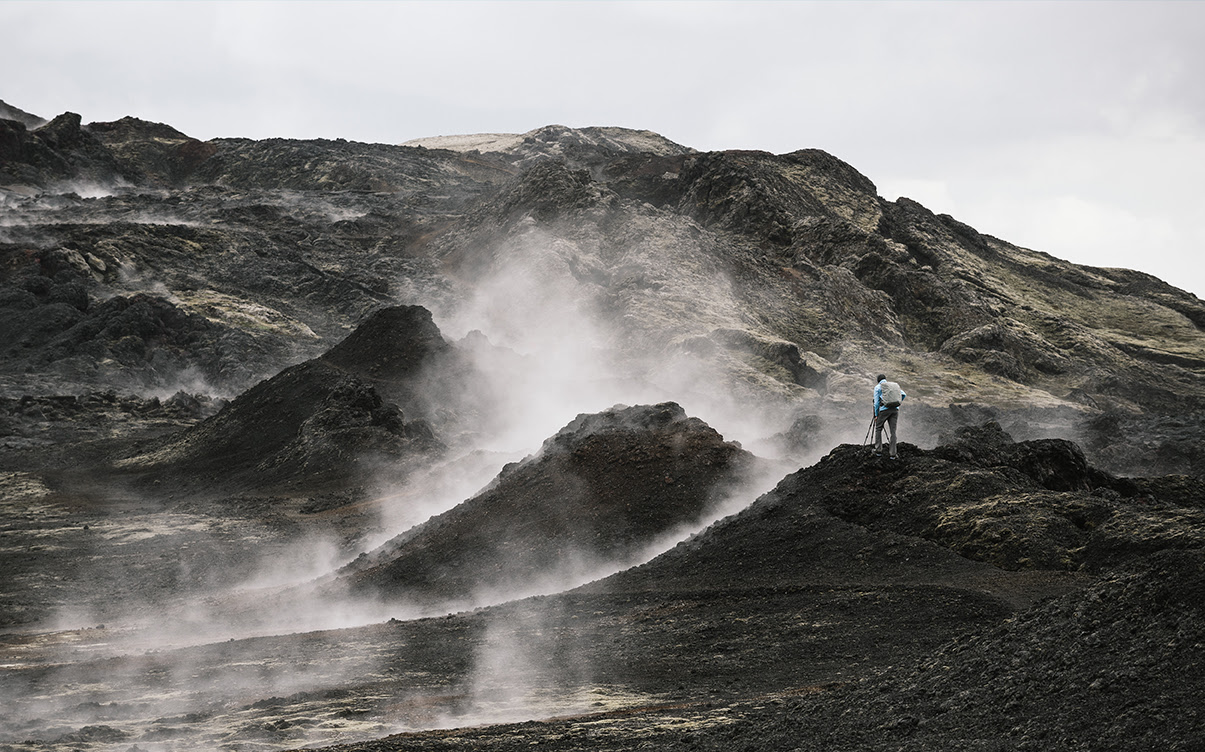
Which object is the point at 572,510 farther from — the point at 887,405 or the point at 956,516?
the point at 956,516

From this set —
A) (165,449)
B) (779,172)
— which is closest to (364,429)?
(165,449)

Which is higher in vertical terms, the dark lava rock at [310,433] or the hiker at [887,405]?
the dark lava rock at [310,433]

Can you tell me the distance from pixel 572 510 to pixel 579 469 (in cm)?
170

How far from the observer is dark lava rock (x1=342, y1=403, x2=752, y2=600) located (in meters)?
20.2

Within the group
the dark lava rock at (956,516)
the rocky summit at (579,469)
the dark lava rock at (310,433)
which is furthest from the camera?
the dark lava rock at (310,433)

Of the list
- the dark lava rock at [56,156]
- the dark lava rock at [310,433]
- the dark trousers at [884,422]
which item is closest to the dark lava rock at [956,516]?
the dark trousers at [884,422]

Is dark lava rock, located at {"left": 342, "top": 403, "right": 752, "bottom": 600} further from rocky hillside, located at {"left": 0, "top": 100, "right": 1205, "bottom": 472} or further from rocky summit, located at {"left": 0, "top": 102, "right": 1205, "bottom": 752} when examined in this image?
rocky hillside, located at {"left": 0, "top": 100, "right": 1205, "bottom": 472}

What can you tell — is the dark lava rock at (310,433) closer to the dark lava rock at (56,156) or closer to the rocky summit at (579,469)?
the rocky summit at (579,469)

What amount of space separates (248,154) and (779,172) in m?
58.8

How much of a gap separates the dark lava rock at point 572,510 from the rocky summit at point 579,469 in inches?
4.0

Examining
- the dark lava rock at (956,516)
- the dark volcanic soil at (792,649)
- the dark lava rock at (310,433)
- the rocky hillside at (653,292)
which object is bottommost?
the dark volcanic soil at (792,649)

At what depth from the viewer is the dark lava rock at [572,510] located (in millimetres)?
20203

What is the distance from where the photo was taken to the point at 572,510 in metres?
21.7

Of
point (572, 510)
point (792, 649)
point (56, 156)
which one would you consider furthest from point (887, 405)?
point (56, 156)
